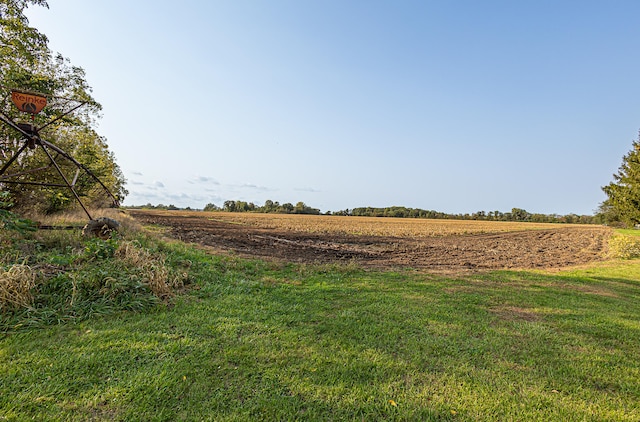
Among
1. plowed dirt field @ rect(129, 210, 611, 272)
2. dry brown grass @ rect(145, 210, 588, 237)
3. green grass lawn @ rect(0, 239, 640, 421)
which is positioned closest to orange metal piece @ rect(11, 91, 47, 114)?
green grass lawn @ rect(0, 239, 640, 421)

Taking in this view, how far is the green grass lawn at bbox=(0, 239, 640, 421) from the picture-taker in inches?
99.3

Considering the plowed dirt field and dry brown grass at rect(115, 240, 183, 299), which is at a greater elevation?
dry brown grass at rect(115, 240, 183, 299)

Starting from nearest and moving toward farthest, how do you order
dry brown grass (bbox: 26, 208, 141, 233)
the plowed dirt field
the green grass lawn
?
the green grass lawn < dry brown grass (bbox: 26, 208, 141, 233) < the plowed dirt field

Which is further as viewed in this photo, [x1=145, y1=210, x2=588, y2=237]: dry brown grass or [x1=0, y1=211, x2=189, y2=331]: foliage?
[x1=145, y1=210, x2=588, y2=237]: dry brown grass

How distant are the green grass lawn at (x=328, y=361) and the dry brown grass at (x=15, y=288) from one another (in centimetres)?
66

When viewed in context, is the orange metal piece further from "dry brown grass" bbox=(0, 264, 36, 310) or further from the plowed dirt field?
the plowed dirt field

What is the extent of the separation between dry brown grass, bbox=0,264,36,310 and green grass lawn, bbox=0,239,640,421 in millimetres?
658

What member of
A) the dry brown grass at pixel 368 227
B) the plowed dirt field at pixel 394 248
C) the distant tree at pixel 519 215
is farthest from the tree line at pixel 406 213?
the plowed dirt field at pixel 394 248

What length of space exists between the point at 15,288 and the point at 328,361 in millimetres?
4715

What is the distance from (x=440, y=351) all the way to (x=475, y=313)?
6.69ft

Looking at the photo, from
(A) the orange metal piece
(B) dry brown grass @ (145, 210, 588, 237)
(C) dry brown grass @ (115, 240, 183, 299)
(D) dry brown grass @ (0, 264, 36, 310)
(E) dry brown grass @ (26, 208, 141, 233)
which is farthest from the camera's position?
(B) dry brown grass @ (145, 210, 588, 237)

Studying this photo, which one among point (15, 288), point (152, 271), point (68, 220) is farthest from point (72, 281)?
point (68, 220)

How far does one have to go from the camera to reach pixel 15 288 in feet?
13.1

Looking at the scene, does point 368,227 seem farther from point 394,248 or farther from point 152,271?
point 152,271
